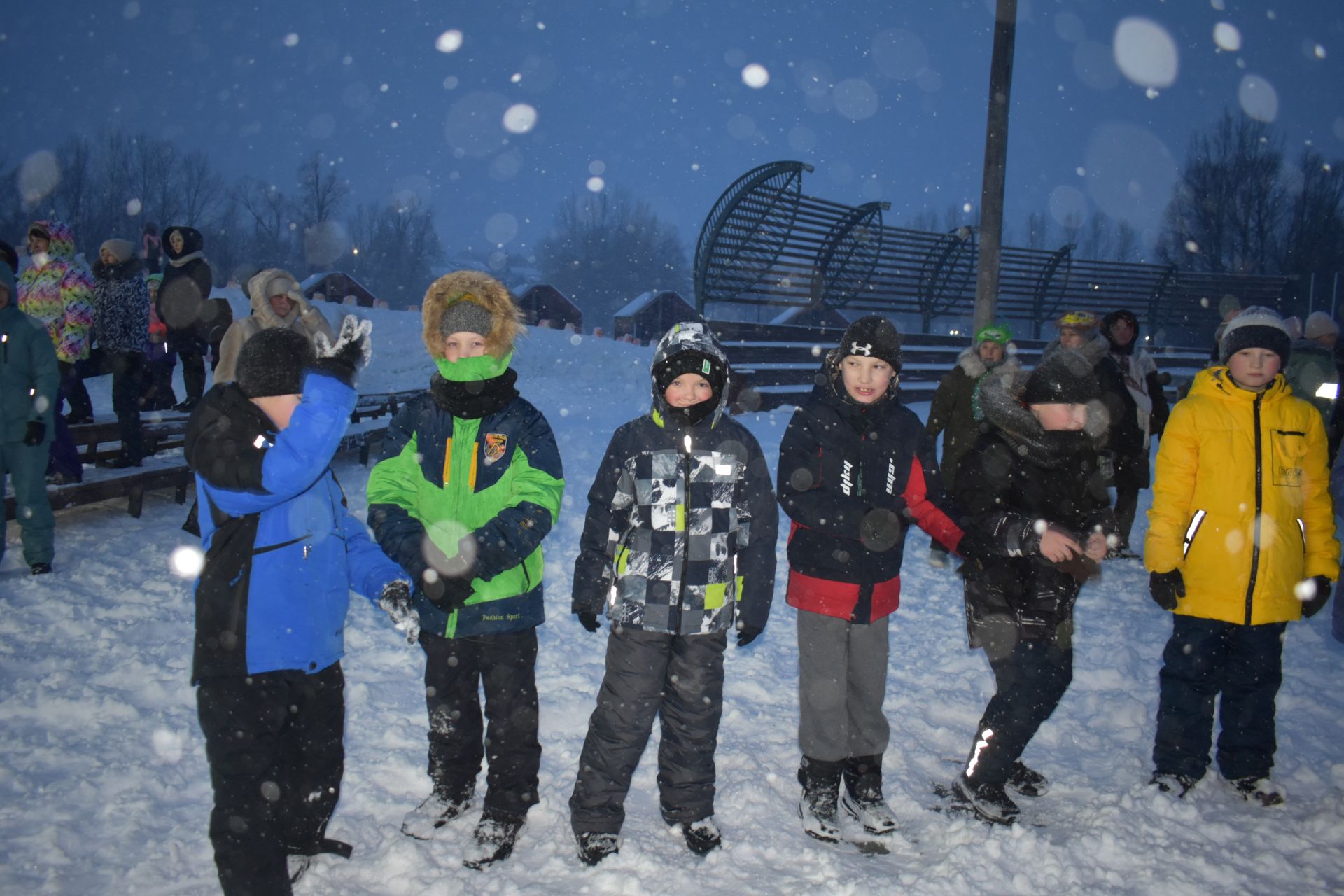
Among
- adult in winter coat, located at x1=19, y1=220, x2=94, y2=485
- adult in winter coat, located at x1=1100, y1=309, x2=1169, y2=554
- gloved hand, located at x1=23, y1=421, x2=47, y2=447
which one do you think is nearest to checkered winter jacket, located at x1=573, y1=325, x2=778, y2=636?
adult in winter coat, located at x1=1100, y1=309, x2=1169, y2=554

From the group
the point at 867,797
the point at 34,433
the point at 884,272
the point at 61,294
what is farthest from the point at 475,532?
the point at 884,272

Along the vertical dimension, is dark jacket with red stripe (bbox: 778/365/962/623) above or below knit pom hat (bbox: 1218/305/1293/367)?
below

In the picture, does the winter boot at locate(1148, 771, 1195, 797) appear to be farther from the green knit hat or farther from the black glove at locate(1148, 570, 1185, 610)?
the green knit hat

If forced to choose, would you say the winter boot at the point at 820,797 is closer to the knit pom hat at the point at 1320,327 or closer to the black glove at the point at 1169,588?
the black glove at the point at 1169,588

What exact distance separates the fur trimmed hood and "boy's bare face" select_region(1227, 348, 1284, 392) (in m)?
0.62

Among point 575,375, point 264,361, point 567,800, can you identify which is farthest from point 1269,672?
point 575,375

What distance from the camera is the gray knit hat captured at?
10.2 ft

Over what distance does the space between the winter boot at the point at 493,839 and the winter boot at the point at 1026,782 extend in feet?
6.93

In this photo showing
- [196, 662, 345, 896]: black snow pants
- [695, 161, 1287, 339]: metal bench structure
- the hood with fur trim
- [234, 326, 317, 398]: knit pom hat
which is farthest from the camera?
[695, 161, 1287, 339]: metal bench structure

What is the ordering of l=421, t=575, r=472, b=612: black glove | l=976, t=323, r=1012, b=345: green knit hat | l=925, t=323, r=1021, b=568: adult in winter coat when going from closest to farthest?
A: l=421, t=575, r=472, b=612: black glove
l=925, t=323, r=1021, b=568: adult in winter coat
l=976, t=323, r=1012, b=345: green knit hat

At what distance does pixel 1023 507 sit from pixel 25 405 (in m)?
5.88

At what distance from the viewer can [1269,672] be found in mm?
3379

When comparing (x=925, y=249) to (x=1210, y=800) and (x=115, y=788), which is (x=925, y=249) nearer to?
(x=1210, y=800)

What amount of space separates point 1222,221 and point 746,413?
42663 mm
